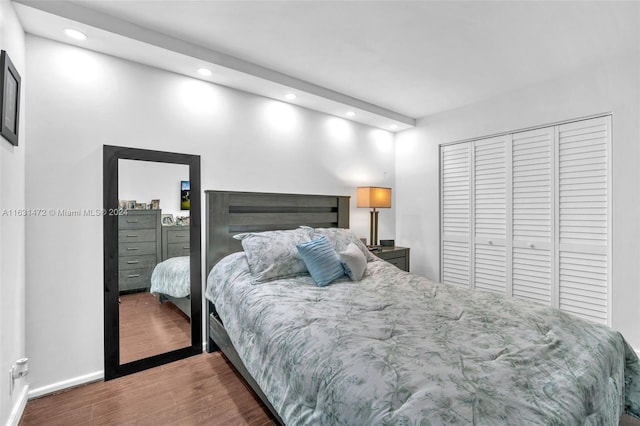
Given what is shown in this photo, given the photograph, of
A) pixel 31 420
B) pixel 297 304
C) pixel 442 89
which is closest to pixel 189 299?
pixel 31 420

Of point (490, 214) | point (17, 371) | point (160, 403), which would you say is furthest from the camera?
point (490, 214)

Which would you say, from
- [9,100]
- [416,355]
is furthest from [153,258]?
[416,355]

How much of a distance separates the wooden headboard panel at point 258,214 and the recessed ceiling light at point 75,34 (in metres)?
1.37

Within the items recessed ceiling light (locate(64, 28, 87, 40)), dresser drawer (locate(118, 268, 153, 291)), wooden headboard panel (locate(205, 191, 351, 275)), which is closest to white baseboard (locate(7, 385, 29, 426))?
dresser drawer (locate(118, 268, 153, 291))

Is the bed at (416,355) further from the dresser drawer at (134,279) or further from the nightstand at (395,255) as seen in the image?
the nightstand at (395,255)

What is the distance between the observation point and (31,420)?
186cm

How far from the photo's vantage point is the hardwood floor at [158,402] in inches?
73.7

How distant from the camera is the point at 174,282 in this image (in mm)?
2641

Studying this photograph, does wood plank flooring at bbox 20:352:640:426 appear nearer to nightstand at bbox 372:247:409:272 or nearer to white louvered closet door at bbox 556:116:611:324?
white louvered closet door at bbox 556:116:611:324

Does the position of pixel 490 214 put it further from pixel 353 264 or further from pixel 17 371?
pixel 17 371

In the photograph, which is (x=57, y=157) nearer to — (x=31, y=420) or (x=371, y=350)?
(x=31, y=420)

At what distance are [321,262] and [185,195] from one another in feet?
4.33

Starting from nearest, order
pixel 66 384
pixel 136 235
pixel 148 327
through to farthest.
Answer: pixel 66 384, pixel 136 235, pixel 148 327

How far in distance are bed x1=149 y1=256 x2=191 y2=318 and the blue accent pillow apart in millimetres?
1039
